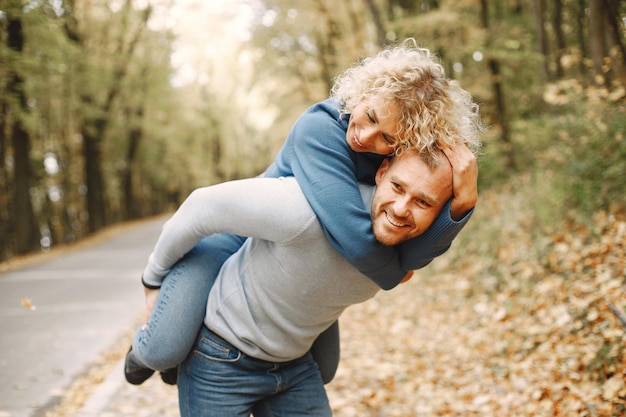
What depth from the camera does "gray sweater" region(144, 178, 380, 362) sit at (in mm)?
1785

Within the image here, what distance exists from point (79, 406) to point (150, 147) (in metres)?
30.1

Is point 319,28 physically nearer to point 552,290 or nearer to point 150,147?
point 552,290

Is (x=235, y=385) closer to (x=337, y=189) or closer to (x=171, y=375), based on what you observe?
(x=171, y=375)

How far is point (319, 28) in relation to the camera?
16.5 m

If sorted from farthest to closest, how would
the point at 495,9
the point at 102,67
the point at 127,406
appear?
the point at 102,67
the point at 495,9
the point at 127,406

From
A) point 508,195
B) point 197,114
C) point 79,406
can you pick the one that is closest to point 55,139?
point 197,114

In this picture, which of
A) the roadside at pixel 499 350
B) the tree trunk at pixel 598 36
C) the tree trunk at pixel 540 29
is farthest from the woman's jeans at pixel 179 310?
the tree trunk at pixel 540 29

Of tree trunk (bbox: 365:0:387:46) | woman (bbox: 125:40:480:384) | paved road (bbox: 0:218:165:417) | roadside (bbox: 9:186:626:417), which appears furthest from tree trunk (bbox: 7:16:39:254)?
woman (bbox: 125:40:480:384)

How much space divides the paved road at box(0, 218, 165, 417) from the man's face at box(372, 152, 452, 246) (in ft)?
15.1

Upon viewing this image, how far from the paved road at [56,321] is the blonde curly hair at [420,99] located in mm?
4752

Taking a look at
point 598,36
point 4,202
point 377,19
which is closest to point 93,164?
point 4,202

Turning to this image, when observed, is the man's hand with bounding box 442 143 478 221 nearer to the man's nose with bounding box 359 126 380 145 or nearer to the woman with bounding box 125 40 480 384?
the woman with bounding box 125 40 480 384

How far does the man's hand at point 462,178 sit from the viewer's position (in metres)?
1.75

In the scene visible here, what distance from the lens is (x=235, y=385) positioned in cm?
209
